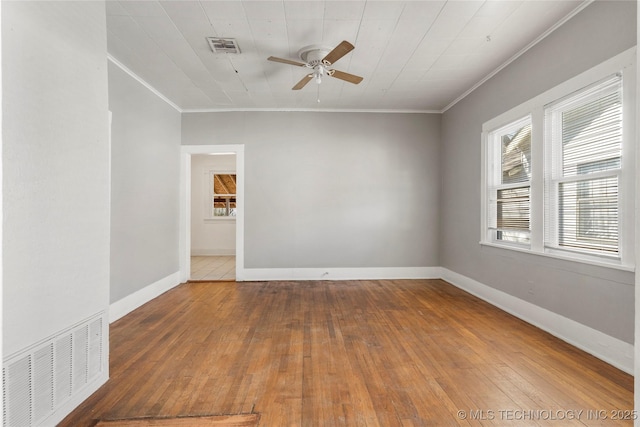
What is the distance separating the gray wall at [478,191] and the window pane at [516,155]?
0.33 meters

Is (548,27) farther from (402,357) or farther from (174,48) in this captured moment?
(174,48)

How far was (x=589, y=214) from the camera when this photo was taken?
2.64 metres

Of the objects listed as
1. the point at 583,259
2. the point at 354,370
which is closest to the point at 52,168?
the point at 354,370

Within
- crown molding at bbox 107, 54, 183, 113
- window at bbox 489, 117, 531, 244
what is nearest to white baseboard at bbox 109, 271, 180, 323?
crown molding at bbox 107, 54, 183, 113

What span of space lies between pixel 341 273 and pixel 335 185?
148 centimetres

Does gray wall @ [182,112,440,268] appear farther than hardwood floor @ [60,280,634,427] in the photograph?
Yes

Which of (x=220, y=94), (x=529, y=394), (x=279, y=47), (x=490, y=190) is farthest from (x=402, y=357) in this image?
(x=220, y=94)

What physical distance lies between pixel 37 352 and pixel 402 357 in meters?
2.32

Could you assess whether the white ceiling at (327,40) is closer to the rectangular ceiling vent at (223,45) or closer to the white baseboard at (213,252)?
the rectangular ceiling vent at (223,45)

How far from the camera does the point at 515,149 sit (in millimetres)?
3619

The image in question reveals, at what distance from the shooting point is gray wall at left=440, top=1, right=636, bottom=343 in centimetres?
235

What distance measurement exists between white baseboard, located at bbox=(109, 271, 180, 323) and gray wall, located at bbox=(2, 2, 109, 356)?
152 cm

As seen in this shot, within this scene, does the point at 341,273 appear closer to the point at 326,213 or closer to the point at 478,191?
the point at 326,213

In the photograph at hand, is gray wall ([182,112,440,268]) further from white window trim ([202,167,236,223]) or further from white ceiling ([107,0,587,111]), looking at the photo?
white window trim ([202,167,236,223])
